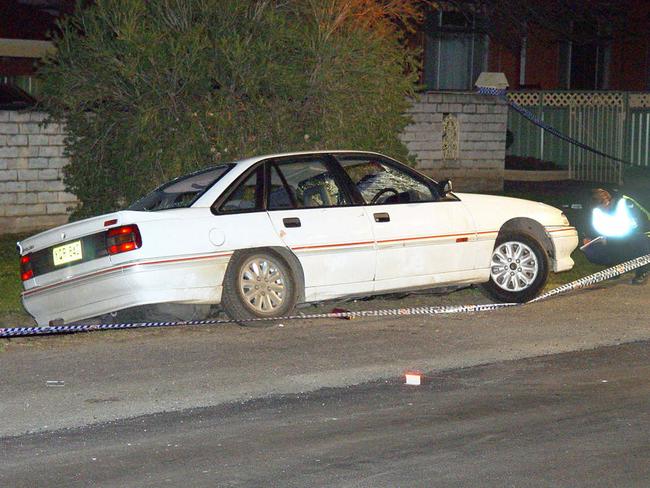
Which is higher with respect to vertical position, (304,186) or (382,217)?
(304,186)

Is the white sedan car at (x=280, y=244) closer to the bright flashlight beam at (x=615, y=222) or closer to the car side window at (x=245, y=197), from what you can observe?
the car side window at (x=245, y=197)

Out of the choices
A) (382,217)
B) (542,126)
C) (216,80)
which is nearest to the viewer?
(382,217)

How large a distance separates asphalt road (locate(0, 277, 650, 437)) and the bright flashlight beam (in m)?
1.45

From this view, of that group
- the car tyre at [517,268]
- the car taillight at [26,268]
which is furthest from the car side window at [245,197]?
the car tyre at [517,268]

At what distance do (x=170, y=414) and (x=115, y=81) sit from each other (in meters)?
6.19

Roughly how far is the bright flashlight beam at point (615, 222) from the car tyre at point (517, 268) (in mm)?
1646

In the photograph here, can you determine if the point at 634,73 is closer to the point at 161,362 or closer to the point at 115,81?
the point at 115,81

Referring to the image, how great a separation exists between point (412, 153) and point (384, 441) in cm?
1333

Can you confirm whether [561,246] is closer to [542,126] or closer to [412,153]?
[412,153]

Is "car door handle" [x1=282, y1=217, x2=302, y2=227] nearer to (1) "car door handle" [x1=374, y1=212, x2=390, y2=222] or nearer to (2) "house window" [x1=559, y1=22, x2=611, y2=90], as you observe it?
(1) "car door handle" [x1=374, y1=212, x2=390, y2=222]

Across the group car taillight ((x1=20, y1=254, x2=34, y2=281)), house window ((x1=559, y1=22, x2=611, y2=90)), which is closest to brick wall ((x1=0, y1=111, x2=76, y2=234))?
car taillight ((x1=20, y1=254, x2=34, y2=281))

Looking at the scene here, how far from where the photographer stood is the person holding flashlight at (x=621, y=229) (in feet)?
41.0

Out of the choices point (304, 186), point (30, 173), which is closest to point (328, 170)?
point (304, 186)

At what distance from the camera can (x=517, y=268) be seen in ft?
36.9
